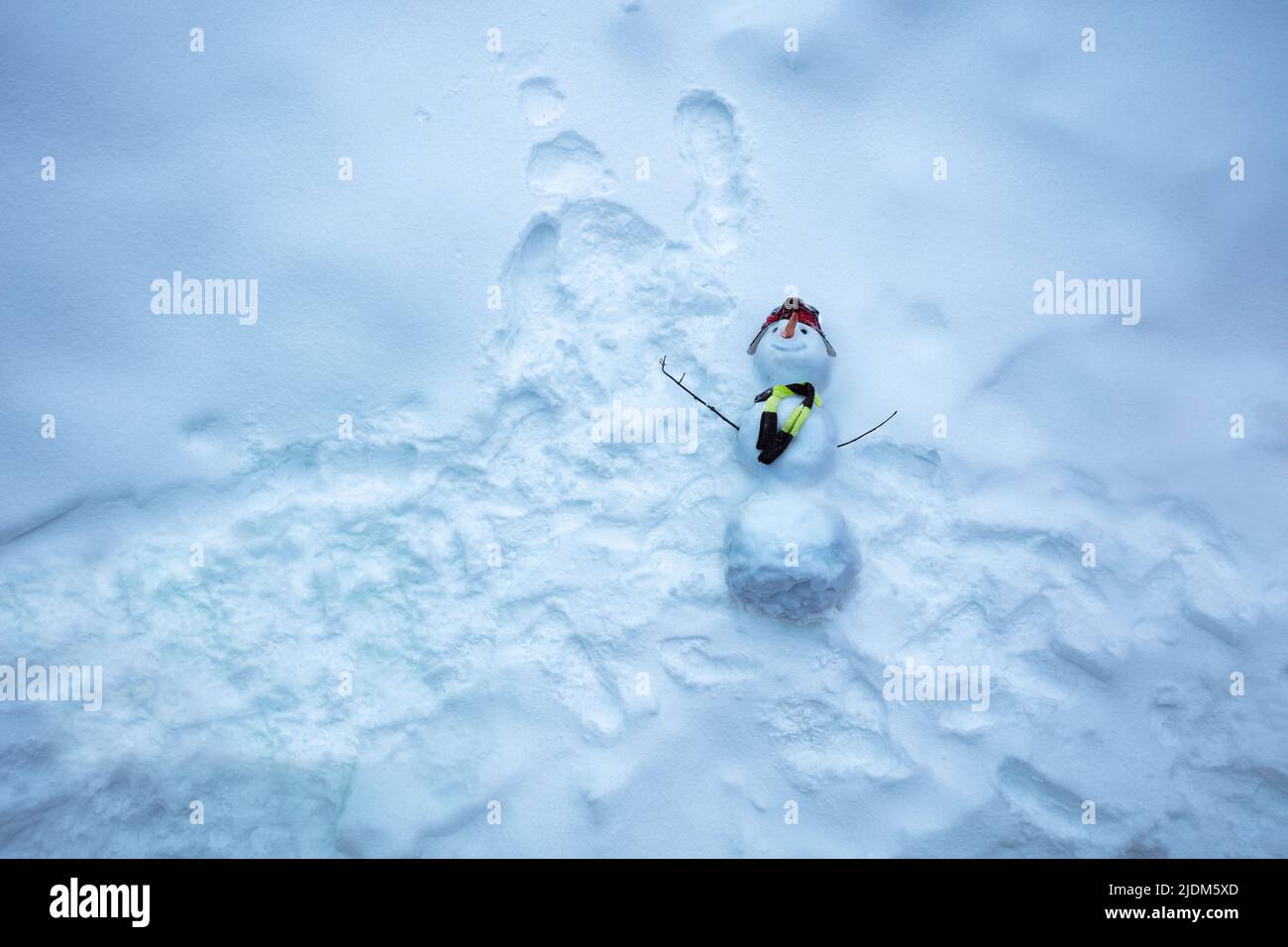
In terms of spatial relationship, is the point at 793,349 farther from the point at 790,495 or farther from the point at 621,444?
the point at 621,444

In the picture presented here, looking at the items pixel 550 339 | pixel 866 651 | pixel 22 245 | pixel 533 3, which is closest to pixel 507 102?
pixel 533 3

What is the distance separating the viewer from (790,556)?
4168 millimetres

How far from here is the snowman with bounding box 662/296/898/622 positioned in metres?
4.19

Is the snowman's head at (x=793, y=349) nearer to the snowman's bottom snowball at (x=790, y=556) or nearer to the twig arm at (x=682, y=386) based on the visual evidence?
the twig arm at (x=682, y=386)

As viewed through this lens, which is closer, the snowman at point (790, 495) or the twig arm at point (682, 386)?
the snowman at point (790, 495)

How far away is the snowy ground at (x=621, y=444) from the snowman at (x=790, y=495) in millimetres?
357

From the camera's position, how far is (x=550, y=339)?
4.83 metres

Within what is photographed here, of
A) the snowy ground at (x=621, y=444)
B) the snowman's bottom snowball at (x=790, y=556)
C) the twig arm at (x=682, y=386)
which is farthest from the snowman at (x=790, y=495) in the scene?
the snowy ground at (x=621, y=444)

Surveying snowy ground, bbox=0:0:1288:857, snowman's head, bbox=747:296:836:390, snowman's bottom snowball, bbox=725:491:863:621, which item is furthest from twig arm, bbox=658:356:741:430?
snowman's bottom snowball, bbox=725:491:863:621

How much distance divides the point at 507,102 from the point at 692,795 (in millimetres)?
3704

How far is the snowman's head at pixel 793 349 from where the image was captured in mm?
4414

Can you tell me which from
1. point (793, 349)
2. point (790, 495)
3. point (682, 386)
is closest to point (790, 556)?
point (790, 495)

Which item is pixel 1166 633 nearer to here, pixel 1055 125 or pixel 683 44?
pixel 1055 125

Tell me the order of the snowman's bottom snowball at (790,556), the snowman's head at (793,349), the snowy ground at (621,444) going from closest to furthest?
the snowman's bottom snowball at (790,556) → the snowman's head at (793,349) → the snowy ground at (621,444)
